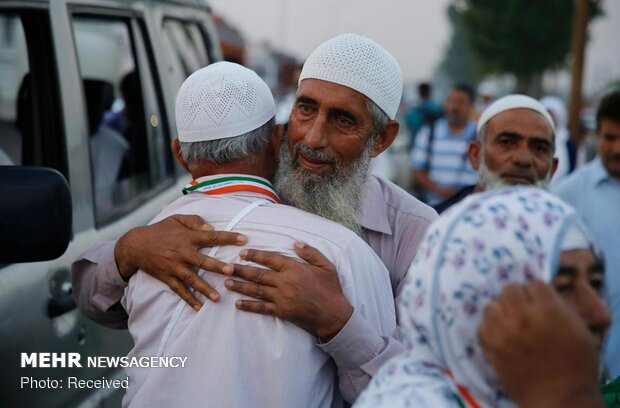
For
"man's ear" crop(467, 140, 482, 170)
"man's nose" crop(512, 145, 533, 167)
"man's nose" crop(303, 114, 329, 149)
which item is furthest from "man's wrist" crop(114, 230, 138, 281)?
"man's ear" crop(467, 140, 482, 170)

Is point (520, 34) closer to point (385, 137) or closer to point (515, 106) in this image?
point (515, 106)

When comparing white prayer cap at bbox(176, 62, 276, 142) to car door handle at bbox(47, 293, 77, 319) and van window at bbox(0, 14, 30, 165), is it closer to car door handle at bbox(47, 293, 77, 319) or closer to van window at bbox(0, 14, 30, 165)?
car door handle at bbox(47, 293, 77, 319)

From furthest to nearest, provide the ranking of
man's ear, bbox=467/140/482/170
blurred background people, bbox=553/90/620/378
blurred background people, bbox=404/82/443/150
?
blurred background people, bbox=404/82/443/150 < blurred background people, bbox=553/90/620/378 < man's ear, bbox=467/140/482/170

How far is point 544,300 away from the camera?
4.05 feet

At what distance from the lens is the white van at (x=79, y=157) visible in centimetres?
238

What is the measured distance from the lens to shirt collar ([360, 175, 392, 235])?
2.49 m

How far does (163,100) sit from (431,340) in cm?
300

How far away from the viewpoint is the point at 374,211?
254cm

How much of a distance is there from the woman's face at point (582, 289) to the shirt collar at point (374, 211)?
1.13 meters

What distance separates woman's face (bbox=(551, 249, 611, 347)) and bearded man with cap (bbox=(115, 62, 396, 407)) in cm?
73

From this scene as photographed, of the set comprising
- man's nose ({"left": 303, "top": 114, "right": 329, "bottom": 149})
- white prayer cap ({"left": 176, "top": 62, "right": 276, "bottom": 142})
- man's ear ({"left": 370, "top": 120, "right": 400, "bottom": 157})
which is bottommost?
man's ear ({"left": 370, "top": 120, "right": 400, "bottom": 157})

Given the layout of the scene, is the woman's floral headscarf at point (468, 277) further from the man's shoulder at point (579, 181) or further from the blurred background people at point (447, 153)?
the blurred background people at point (447, 153)

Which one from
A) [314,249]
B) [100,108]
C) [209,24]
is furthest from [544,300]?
[209,24]

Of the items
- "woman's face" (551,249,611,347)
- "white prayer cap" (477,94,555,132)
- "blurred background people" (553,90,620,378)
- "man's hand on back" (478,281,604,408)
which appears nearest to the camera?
"man's hand on back" (478,281,604,408)
